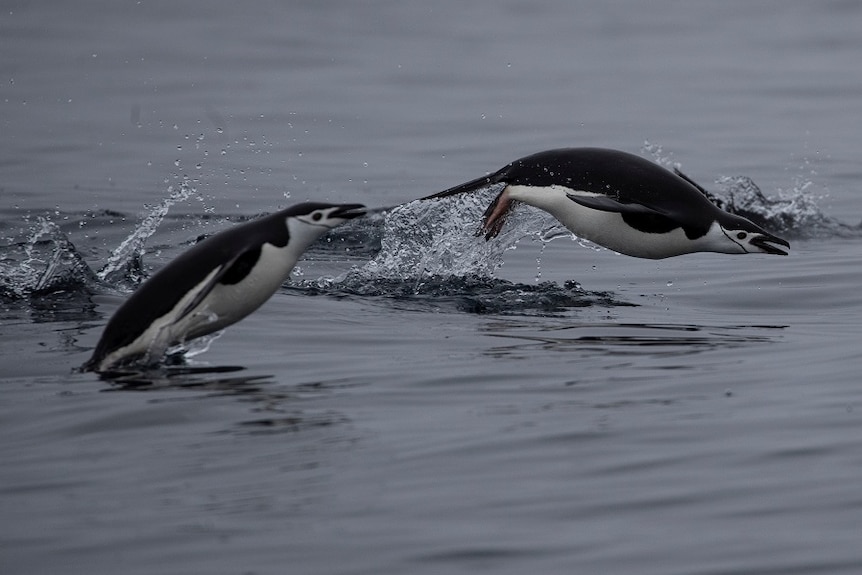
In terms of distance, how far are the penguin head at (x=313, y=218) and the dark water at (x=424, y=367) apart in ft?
1.86

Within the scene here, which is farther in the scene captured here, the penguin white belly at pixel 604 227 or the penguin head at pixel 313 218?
the penguin white belly at pixel 604 227

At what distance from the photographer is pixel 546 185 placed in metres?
9.19

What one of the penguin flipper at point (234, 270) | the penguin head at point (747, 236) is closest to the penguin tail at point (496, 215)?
the penguin head at point (747, 236)

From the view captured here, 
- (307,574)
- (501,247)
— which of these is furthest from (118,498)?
(501,247)

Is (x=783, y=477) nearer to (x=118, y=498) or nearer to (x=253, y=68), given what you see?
(x=118, y=498)

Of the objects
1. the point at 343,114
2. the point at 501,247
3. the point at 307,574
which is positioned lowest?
the point at 307,574

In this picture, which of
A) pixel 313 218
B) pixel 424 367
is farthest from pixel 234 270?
pixel 424 367

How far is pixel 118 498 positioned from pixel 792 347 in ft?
11.9

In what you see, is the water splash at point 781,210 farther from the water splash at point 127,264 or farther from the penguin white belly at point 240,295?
the penguin white belly at point 240,295

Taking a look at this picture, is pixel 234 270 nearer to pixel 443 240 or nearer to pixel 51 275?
pixel 51 275

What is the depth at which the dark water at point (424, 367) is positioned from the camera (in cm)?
474

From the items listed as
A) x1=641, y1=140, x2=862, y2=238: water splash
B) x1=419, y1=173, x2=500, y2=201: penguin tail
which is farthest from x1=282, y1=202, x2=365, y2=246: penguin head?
x1=641, y1=140, x2=862, y2=238: water splash

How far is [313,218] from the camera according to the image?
7.29 m

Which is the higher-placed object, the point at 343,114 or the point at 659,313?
the point at 343,114
